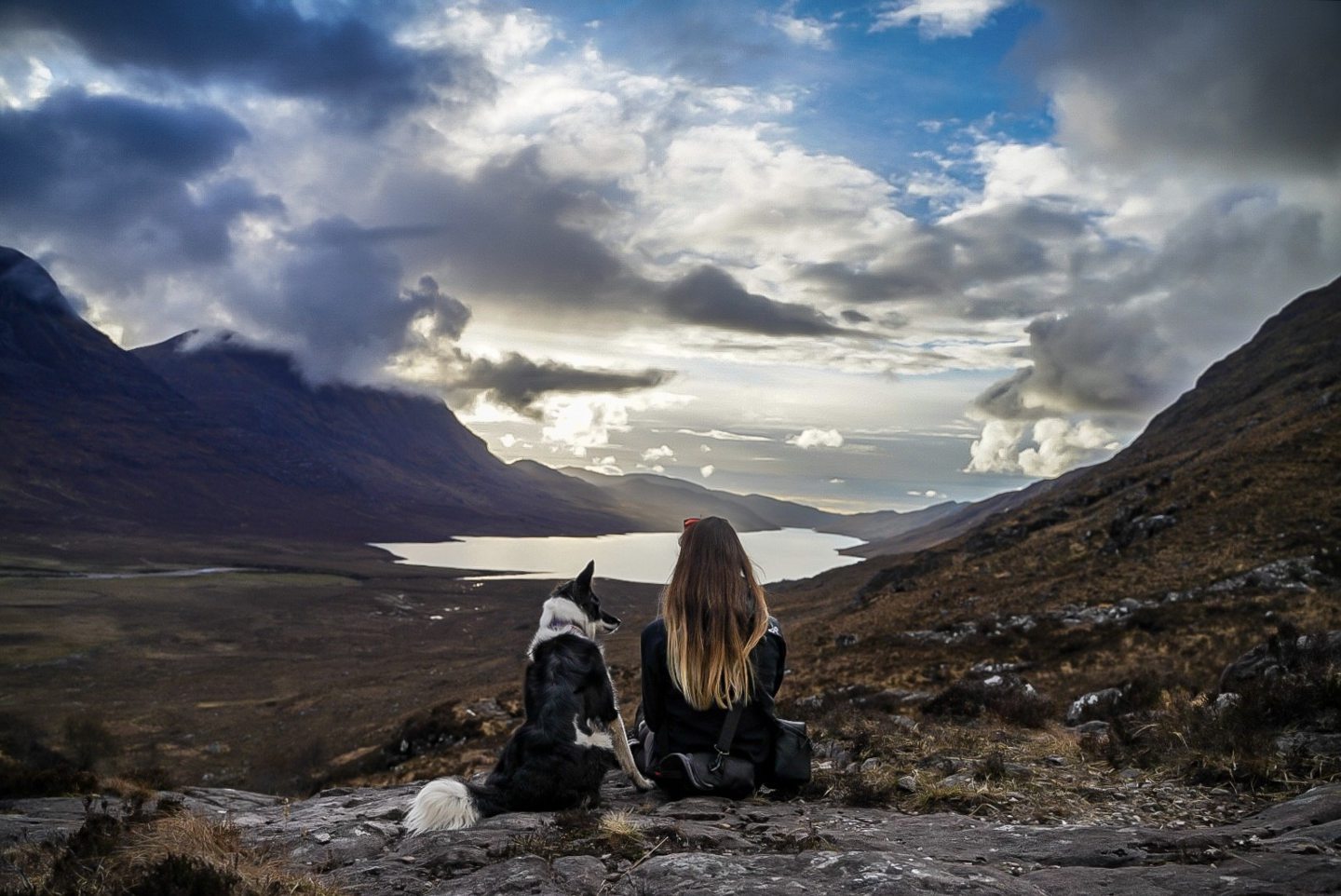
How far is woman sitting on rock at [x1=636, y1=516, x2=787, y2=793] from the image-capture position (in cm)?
612

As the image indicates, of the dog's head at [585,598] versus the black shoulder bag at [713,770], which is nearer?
the black shoulder bag at [713,770]

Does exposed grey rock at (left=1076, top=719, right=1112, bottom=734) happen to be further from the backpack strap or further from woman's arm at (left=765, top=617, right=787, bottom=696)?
the backpack strap

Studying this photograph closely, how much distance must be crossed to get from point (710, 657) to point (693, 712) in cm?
72

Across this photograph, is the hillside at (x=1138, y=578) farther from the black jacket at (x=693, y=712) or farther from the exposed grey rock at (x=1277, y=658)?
the black jacket at (x=693, y=712)

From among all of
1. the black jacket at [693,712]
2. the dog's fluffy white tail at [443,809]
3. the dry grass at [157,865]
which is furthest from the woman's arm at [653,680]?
the dry grass at [157,865]

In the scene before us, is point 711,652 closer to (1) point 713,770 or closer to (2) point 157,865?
(1) point 713,770

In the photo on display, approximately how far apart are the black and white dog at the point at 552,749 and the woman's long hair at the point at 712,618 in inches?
28.5

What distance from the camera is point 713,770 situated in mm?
6527

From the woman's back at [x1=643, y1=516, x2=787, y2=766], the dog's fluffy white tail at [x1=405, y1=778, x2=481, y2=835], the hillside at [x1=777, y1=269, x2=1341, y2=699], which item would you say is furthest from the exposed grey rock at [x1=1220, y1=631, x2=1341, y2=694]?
the dog's fluffy white tail at [x1=405, y1=778, x2=481, y2=835]

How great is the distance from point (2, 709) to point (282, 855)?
60991 millimetres

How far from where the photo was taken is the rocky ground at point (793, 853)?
414cm

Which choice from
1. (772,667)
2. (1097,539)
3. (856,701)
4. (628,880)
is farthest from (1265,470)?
(628,880)

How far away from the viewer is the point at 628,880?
15.0 ft

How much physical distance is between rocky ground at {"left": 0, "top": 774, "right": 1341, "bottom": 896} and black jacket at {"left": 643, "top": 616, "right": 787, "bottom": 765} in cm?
48
